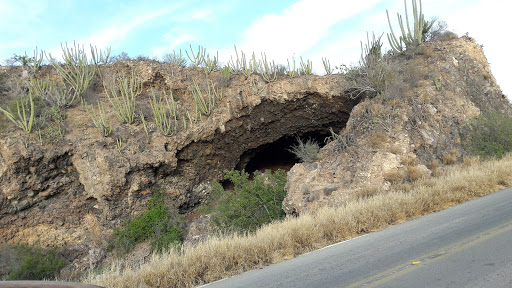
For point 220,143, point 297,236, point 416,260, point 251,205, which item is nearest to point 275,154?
point 220,143

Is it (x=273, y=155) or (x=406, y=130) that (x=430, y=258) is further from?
(x=273, y=155)

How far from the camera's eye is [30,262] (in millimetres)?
12000

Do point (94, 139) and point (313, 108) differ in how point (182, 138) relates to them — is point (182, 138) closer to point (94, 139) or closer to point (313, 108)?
→ point (94, 139)

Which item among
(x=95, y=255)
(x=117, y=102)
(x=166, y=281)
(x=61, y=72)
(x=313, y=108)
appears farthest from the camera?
(x=313, y=108)

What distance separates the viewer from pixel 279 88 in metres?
17.9

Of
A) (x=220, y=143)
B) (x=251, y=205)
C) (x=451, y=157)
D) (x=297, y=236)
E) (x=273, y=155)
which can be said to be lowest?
(x=251, y=205)

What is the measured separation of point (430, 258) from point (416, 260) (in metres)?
0.21

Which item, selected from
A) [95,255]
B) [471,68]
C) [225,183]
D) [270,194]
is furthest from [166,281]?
[471,68]

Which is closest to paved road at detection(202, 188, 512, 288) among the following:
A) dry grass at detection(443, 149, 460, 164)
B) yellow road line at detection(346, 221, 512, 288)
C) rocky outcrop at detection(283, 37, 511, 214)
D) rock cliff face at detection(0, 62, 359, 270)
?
yellow road line at detection(346, 221, 512, 288)

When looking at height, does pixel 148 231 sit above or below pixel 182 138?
below

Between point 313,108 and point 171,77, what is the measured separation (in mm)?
7769

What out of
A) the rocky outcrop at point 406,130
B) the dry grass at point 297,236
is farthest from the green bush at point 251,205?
the dry grass at point 297,236

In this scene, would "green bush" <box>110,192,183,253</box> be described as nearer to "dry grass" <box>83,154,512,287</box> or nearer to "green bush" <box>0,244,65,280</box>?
"green bush" <box>0,244,65,280</box>

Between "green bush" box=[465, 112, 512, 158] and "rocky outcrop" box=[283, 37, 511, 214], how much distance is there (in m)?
0.41
